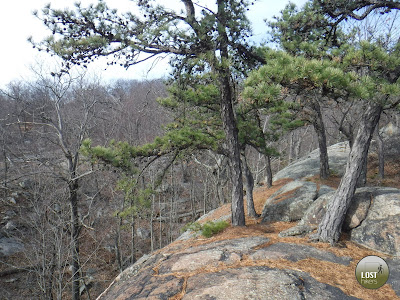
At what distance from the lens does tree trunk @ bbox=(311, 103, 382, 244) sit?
6281mm

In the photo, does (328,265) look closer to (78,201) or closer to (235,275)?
(235,275)

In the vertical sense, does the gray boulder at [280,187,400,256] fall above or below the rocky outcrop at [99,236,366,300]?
above

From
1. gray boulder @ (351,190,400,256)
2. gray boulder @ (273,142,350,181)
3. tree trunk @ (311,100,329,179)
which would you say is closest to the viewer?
gray boulder @ (351,190,400,256)

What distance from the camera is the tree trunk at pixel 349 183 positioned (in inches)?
247

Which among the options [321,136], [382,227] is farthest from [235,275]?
[321,136]

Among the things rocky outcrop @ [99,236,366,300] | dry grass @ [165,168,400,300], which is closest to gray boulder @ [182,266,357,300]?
rocky outcrop @ [99,236,366,300]

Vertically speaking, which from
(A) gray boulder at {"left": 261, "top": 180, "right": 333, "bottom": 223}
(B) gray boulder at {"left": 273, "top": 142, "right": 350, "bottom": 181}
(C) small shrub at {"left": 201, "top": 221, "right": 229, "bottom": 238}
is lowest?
(C) small shrub at {"left": 201, "top": 221, "right": 229, "bottom": 238}

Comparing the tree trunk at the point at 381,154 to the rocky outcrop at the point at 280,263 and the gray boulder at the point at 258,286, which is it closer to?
the rocky outcrop at the point at 280,263

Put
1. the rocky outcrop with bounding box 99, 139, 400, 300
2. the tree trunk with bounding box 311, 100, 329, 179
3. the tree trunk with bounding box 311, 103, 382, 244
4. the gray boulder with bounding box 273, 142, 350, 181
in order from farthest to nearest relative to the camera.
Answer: the gray boulder with bounding box 273, 142, 350, 181 → the tree trunk with bounding box 311, 100, 329, 179 → the tree trunk with bounding box 311, 103, 382, 244 → the rocky outcrop with bounding box 99, 139, 400, 300

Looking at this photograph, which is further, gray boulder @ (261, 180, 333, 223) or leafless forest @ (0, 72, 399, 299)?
leafless forest @ (0, 72, 399, 299)

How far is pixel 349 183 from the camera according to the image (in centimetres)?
644

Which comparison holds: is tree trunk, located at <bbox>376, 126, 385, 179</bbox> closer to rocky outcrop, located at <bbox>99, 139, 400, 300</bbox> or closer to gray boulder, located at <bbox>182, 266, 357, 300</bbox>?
rocky outcrop, located at <bbox>99, 139, 400, 300</bbox>

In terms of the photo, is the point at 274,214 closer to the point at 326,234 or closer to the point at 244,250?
the point at 326,234

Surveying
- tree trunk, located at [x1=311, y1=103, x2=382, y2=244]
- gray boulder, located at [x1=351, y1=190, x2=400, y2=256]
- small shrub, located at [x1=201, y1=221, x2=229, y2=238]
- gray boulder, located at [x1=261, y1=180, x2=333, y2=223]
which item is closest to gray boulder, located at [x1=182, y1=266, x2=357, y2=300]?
tree trunk, located at [x1=311, y1=103, x2=382, y2=244]
